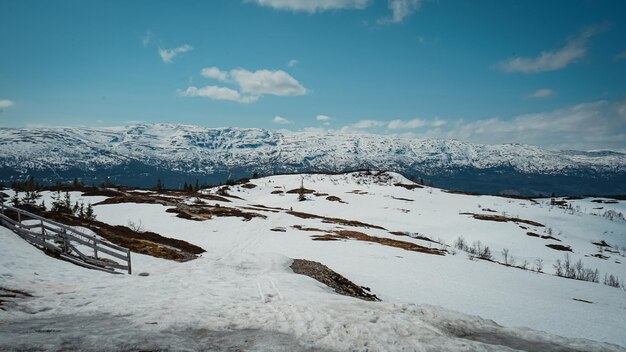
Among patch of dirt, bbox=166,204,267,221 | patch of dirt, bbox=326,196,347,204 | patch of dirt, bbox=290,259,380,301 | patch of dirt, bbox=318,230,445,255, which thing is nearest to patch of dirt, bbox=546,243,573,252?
patch of dirt, bbox=318,230,445,255

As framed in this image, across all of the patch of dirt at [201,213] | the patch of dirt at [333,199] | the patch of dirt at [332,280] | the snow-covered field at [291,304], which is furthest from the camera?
the patch of dirt at [333,199]

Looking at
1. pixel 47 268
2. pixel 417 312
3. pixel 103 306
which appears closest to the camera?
pixel 103 306

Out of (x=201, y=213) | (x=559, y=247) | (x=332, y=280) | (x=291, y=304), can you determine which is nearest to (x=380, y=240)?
(x=332, y=280)

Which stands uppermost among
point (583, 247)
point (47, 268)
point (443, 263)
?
point (47, 268)

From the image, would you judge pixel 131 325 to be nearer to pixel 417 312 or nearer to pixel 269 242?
pixel 417 312

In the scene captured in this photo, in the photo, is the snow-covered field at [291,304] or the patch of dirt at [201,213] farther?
the patch of dirt at [201,213]

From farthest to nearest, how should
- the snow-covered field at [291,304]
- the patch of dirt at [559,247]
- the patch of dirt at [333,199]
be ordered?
the patch of dirt at [333,199]
the patch of dirt at [559,247]
the snow-covered field at [291,304]

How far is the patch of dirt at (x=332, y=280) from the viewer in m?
23.0

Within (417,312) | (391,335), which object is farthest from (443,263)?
(391,335)

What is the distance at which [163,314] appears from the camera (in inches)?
496

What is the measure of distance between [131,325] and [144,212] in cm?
5904

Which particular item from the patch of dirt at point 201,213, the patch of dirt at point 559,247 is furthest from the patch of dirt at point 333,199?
the patch of dirt at point 559,247

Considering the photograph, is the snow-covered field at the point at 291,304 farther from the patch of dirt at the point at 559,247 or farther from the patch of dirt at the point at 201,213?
the patch of dirt at the point at 559,247

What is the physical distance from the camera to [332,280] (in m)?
24.5
